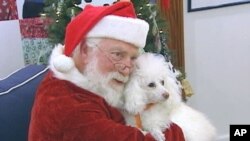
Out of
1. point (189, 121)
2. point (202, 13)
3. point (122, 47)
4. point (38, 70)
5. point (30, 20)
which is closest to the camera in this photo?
point (122, 47)

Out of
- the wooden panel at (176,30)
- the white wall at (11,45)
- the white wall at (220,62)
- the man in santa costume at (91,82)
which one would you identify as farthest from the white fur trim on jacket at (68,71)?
the white wall at (220,62)

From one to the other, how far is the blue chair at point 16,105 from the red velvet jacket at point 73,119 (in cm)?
30

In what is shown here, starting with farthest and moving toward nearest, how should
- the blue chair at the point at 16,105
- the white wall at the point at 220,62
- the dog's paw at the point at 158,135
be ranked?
the white wall at the point at 220,62, the blue chair at the point at 16,105, the dog's paw at the point at 158,135

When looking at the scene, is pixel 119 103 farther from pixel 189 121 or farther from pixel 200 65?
pixel 200 65

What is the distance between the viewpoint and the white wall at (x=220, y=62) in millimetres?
2623

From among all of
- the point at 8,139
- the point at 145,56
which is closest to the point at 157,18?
the point at 145,56

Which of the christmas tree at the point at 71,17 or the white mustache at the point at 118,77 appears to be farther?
the christmas tree at the point at 71,17

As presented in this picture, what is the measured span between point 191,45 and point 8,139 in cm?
149

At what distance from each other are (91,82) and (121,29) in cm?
20

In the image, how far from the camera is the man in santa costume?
1.21 metres

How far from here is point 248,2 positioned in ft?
8.79

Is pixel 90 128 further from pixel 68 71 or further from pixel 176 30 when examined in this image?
pixel 176 30

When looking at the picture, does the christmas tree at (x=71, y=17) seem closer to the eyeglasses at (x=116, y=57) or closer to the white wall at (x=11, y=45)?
the white wall at (x=11, y=45)

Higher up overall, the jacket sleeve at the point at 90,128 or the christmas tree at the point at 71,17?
the christmas tree at the point at 71,17
